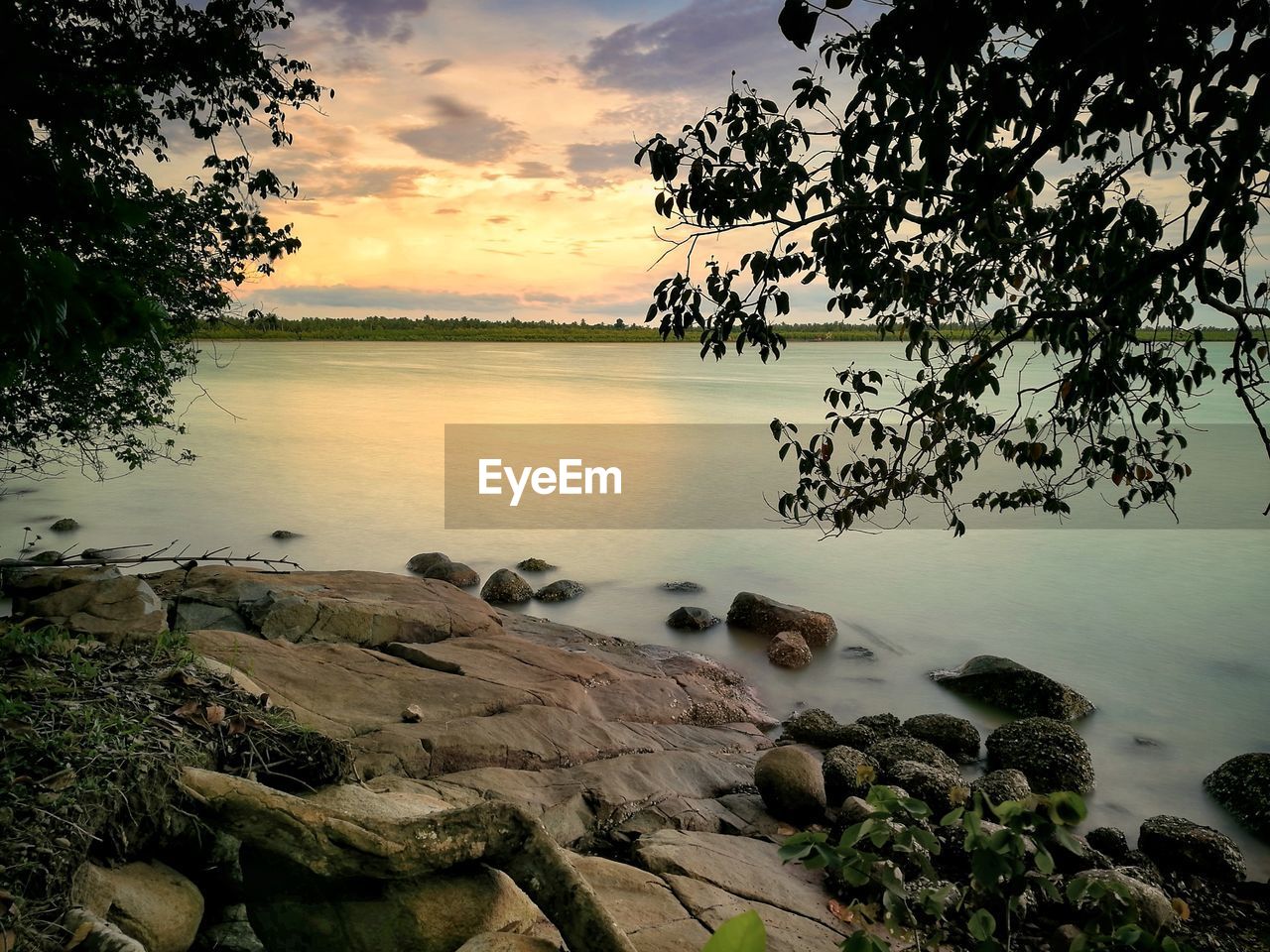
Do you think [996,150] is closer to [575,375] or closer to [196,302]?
[196,302]

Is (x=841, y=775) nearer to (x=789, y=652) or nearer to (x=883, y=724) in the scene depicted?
(x=883, y=724)

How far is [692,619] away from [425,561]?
468 centimetres

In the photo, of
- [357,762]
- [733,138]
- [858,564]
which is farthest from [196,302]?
[858,564]

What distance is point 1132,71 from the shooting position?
210 centimetres

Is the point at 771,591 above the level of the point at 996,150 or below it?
below

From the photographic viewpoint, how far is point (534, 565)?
14461mm

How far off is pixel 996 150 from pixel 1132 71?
1.30 m

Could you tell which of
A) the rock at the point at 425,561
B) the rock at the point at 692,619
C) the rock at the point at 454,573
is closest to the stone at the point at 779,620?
the rock at the point at 692,619

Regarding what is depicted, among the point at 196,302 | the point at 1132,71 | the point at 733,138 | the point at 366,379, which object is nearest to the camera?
the point at 1132,71

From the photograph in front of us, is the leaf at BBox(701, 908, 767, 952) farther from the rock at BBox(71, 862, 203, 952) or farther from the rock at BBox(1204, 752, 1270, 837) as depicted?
the rock at BBox(1204, 752, 1270, 837)

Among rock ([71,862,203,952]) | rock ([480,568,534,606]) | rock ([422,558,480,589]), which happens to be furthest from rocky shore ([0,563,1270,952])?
rock ([422,558,480,589])

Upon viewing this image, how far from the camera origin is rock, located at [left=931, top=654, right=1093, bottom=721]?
9.27 meters

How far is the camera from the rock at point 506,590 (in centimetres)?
1248

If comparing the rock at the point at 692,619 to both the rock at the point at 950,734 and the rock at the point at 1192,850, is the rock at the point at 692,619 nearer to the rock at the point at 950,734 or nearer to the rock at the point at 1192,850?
the rock at the point at 950,734
